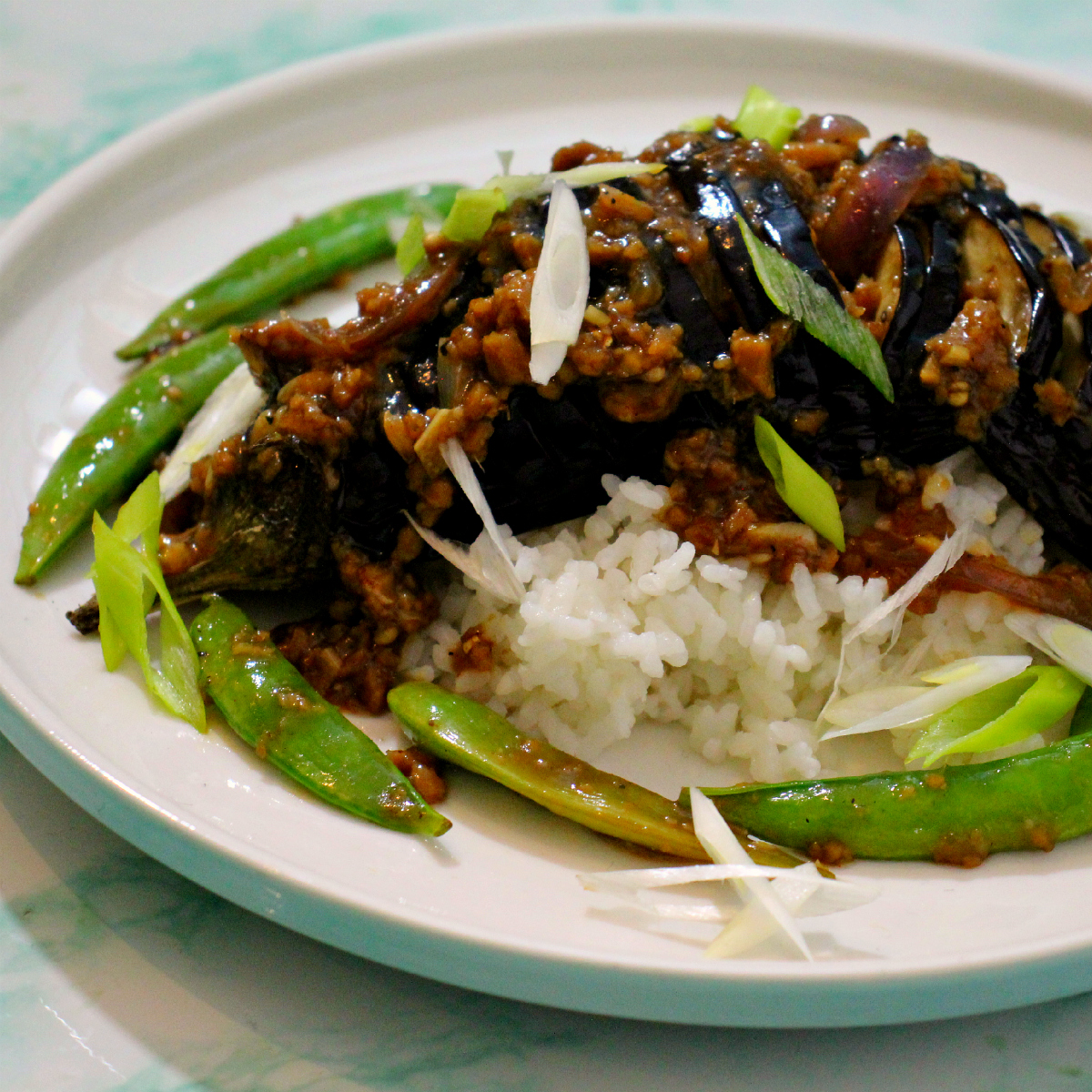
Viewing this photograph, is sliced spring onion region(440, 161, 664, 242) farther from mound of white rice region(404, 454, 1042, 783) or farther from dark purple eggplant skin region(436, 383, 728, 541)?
mound of white rice region(404, 454, 1042, 783)

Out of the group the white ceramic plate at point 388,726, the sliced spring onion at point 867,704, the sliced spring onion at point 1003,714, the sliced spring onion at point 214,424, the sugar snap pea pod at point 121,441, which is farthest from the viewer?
the sliced spring onion at point 214,424

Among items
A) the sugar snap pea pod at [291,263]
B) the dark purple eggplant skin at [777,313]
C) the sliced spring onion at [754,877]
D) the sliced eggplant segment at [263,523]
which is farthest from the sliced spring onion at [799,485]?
the sugar snap pea pod at [291,263]

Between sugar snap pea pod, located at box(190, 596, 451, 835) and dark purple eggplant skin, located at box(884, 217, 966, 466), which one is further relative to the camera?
dark purple eggplant skin, located at box(884, 217, 966, 466)

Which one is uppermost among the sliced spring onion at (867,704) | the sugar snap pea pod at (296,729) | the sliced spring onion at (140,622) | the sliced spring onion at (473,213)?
the sliced spring onion at (473,213)

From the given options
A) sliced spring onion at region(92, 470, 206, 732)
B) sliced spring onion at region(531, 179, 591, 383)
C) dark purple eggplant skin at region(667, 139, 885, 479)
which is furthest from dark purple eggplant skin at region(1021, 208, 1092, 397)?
sliced spring onion at region(92, 470, 206, 732)

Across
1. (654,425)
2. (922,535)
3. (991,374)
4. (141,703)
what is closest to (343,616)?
(141,703)

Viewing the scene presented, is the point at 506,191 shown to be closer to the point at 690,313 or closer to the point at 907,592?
the point at 690,313

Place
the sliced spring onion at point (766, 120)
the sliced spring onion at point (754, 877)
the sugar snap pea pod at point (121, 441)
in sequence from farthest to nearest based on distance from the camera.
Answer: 1. the sliced spring onion at point (766, 120)
2. the sugar snap pea pod at point (121, 441)
3. the sliced spring onion at point (754, 877)

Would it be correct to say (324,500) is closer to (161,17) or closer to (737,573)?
(737,573)

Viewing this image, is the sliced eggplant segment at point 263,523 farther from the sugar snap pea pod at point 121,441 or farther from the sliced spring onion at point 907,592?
the sliced spring onion at point 907,592
